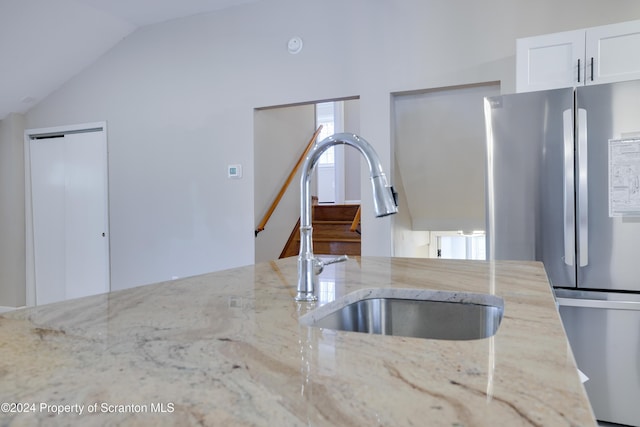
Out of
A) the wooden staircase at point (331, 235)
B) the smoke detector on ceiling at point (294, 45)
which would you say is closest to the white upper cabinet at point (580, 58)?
the smoke detector on ceiling at point (294, 45)

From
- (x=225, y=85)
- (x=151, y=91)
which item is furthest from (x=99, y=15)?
(x=225, y=85)

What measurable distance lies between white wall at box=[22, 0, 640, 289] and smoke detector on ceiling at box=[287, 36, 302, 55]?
49mm

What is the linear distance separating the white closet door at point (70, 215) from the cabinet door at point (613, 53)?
411cm

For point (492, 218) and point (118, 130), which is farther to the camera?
point (118, 130)

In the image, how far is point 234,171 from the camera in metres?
3.75

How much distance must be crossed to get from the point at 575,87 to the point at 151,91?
351 cm

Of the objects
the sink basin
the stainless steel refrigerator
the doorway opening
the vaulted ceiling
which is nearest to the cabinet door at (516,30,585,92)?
the stainless steel refrigerator

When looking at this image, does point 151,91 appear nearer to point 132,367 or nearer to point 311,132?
point 311,132

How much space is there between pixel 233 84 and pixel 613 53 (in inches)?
108

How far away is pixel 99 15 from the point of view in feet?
12.7

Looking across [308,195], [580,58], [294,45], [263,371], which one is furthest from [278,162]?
[263,371]

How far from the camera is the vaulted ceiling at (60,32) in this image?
3.60m

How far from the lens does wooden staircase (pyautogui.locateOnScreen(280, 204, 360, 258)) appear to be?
432cm

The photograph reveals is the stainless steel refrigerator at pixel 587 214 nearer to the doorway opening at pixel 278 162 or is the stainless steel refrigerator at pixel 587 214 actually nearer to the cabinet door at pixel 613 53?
the cabinet door at pixel 613 53
